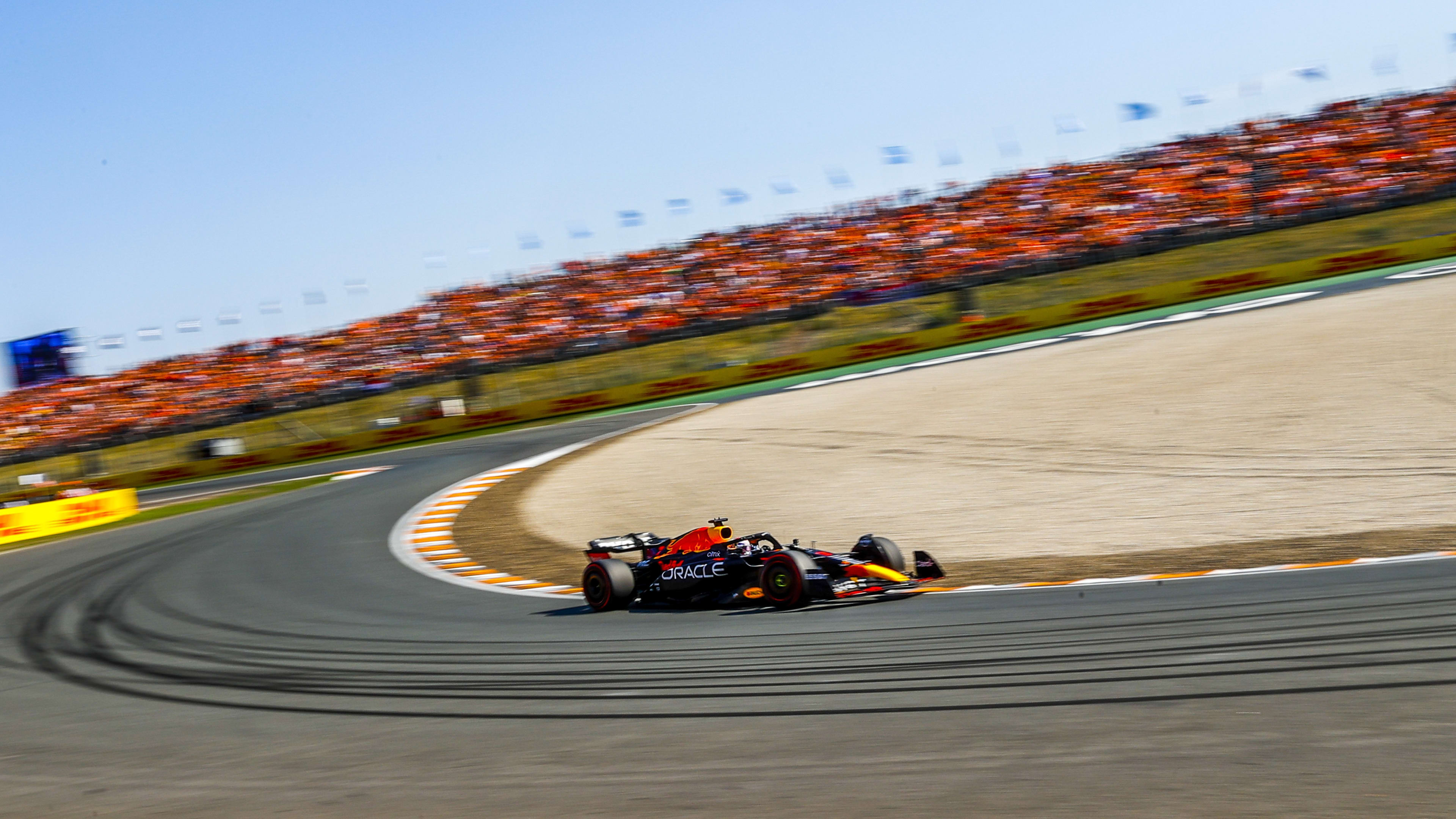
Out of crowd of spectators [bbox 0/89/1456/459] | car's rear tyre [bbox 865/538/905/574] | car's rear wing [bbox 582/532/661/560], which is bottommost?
car's rear tyre [bbox 865/538/905/574]

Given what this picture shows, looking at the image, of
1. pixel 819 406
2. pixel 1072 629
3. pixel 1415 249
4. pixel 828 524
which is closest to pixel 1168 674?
pixel 1072 629

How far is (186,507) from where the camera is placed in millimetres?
24453

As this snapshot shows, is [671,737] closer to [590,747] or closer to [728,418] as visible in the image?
[590,747]

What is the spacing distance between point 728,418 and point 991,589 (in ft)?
49.5

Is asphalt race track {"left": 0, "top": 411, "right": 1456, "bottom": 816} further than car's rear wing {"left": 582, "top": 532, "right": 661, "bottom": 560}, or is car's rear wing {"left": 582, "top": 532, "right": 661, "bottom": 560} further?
car's rear wing {"left": 582, "top": 532, "right": 661, "bottom": 560}

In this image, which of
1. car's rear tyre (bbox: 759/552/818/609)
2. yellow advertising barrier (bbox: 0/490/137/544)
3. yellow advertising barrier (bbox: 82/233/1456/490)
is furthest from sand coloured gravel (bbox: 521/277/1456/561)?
yellow advertising barrier (bbox: 0/490/137/544)

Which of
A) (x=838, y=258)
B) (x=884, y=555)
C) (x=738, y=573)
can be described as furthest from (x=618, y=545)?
(x=838, y=258)

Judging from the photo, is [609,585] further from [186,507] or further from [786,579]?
[186,507]

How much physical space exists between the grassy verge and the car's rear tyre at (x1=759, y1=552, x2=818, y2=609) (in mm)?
17306

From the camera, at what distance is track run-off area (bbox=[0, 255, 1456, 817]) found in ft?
13.0

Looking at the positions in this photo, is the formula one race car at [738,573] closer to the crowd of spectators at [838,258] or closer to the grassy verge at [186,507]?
the grassy verge at [186,507]

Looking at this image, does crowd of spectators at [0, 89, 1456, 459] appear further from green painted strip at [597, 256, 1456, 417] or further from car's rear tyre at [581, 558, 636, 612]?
car's rear tyre at [581, 558, 636, 612]

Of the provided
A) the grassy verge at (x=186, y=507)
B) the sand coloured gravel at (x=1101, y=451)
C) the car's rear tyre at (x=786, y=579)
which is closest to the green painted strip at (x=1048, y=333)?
the sand coloured gravel at (x=1101, y=451)

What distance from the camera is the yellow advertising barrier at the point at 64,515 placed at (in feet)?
75.5
